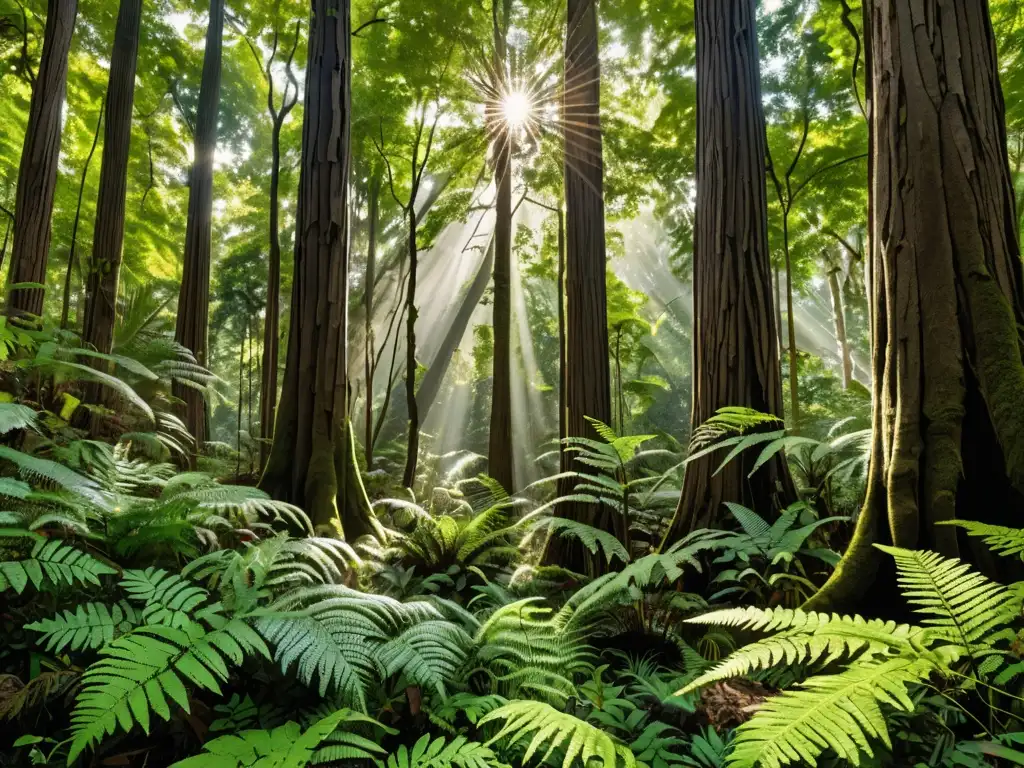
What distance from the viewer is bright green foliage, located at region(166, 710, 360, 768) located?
1.32 metres

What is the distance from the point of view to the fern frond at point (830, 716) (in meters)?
1.07

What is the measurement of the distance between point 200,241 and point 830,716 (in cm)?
974

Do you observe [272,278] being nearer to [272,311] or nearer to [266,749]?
[272,311]

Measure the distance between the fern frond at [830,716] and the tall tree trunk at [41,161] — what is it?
6.85 metres

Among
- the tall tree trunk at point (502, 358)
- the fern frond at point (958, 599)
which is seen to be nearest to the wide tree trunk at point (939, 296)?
the fern frond at point (958, 599)

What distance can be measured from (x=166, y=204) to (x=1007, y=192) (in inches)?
638

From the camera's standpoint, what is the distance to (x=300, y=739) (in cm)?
139

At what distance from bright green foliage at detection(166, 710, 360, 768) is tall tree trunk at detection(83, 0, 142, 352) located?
239 inches

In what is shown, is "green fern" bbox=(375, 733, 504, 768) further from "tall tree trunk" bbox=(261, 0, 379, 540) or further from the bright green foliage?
"tall tree trunk" bbox=(261, 0, 379, 540)

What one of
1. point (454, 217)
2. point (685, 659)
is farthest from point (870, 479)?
point (454, 217)

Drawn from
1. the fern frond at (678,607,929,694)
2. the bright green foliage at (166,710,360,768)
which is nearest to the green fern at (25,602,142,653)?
the bright green foliage at (166,710,360,768)

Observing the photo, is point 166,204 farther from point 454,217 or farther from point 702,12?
point 702,12

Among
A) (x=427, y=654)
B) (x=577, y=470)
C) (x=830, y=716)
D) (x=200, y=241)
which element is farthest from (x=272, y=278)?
(x=830, y=716)

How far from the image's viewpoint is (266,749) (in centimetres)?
142
